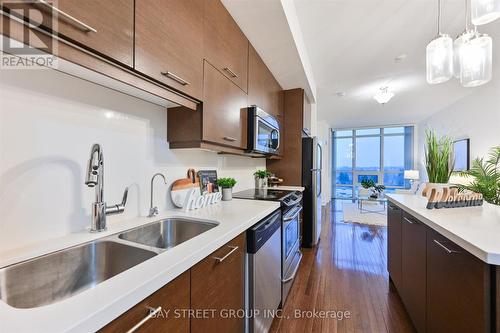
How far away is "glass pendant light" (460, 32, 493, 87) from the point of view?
1653 millimetres

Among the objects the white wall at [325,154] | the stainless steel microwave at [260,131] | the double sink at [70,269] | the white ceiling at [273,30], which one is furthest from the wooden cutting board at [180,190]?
the white wall at [325,154]

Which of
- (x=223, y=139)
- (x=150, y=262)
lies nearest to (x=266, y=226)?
(x=223, y=139)

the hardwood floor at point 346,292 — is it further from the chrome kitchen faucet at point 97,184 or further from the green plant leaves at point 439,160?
the chrome kitchen faucet at point 97,184

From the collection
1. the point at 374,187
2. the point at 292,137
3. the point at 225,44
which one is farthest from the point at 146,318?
the point at 374,187

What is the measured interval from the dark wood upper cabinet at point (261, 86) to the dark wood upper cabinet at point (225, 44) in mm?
114

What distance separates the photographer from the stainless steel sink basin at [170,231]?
113 centimetres

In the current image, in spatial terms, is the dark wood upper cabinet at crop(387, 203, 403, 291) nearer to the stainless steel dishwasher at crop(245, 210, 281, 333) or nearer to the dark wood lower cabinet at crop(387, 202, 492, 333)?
the dark wood lower cabinet at crop(387, 202, 492, 333)

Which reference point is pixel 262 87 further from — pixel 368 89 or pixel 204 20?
pixel 368 89

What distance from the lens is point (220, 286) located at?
940 mm

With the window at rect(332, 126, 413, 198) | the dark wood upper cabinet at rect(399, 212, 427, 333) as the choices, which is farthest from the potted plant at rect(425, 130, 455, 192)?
the window at rect(332, 126, 413, 198)

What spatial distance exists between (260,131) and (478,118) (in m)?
4.71

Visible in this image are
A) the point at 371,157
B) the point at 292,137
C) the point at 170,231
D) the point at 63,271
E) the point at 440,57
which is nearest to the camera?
the point at 63,271

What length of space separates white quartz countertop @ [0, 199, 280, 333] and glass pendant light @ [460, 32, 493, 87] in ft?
7.46

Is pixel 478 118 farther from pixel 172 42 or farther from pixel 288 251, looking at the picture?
pixel 172 42
